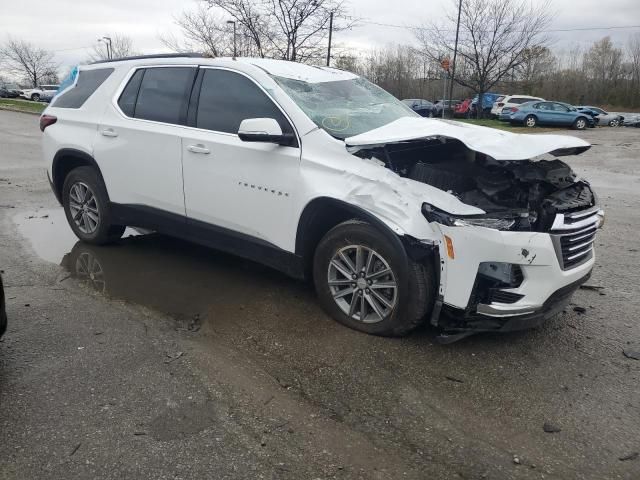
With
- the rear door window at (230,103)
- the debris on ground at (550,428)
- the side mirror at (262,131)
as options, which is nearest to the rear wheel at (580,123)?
the rear door window at (230,103)

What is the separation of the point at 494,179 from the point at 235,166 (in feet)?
6.38

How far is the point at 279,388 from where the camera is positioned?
10.4 feet

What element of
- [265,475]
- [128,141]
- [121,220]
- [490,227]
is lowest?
[265,475]

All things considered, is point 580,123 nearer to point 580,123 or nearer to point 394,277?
point 580,123

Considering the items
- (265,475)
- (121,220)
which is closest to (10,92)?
(121,220)

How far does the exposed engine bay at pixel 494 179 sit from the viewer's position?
3400mm

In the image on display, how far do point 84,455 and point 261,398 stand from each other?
93 centimetres

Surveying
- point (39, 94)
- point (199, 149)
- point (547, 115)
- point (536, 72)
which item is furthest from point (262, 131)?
point (39, 94)

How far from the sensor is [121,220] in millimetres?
5344

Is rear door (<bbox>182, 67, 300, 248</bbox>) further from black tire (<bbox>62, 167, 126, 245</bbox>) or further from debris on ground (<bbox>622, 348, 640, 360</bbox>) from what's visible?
debris on ground (<bbox>622, 348, 640, 360</bbox>)

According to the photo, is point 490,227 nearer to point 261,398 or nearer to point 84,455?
point 261,398

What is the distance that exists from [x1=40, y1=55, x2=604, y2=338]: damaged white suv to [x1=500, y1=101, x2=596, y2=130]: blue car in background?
27776 mm

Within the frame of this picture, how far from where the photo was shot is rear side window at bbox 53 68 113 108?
5449 millimetres

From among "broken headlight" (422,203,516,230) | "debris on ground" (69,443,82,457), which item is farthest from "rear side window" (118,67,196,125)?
"debris on ground" (69,443,82,457)
